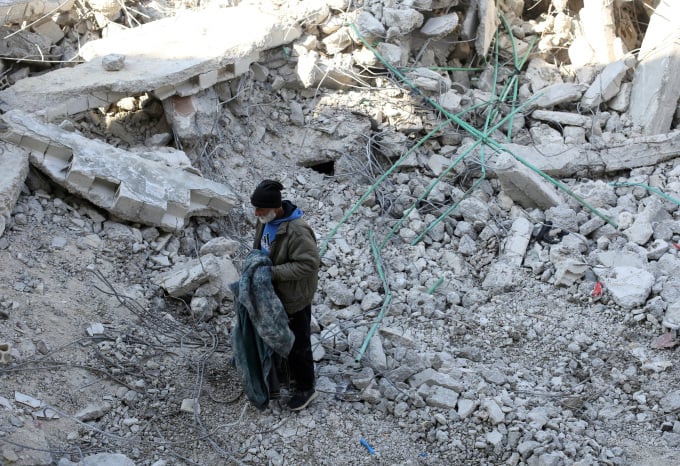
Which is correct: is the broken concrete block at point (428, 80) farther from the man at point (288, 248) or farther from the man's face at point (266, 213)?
the man's face at point (266, 213)

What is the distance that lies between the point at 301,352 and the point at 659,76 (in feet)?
16.9

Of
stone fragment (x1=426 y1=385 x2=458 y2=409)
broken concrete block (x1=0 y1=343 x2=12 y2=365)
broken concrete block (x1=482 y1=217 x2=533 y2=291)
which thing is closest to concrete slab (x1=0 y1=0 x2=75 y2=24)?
broken concrete block (x1=0 y1=343 x2=12 y2=365)

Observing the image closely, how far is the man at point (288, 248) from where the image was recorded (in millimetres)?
4547

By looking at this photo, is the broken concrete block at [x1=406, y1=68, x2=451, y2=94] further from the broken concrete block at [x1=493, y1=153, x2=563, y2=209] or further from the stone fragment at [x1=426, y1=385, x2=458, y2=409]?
the stone fragment at [x1=426, y1=385, x2=458, y2=409]

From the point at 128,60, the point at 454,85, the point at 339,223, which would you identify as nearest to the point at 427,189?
the point at 339,223

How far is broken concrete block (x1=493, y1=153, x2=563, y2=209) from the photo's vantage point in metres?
7.18

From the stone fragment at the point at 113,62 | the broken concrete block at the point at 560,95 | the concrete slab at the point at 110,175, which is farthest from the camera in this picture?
the broken concrete block at the point at 560,95

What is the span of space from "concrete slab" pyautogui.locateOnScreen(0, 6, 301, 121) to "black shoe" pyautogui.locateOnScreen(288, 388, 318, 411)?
3096mm

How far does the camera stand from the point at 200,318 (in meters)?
5.81

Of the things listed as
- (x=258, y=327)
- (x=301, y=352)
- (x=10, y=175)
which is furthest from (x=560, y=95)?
(x=10, y=175)

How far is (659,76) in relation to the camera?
26.2 ft

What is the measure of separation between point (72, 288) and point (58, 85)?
6.63 ft

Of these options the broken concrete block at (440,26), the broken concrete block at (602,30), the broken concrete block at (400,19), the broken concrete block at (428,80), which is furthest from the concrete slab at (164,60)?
the broken concrete block at (602,30)

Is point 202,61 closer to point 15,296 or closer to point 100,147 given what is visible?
point 100,147
